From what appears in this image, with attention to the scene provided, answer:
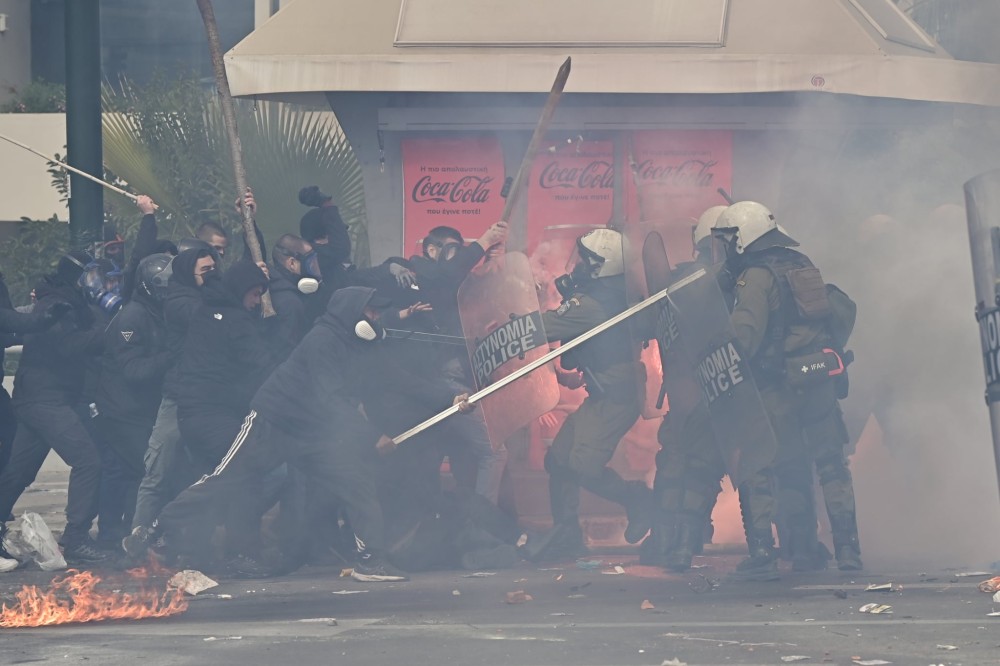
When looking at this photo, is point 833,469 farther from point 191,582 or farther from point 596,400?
point 191,582

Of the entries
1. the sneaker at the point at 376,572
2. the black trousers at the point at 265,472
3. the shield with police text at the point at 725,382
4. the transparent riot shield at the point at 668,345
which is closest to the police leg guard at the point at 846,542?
the shield with police text at the point at 725,382

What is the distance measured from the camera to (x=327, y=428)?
8531mm

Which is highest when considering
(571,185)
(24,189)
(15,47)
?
(15,47)

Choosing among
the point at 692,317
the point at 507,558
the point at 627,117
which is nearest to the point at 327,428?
the point at 507,558

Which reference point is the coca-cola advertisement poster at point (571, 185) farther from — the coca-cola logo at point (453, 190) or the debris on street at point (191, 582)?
the debris on street at point (191, 582)

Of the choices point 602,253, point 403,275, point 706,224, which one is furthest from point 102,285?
point 706,224

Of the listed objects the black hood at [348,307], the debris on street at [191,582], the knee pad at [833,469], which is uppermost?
the black hood at [348,307]

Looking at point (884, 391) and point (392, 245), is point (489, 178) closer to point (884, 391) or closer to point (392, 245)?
point (392, 245)

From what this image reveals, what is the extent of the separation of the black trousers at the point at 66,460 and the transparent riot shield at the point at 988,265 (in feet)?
16.1

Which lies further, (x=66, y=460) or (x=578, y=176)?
(x=578, y=176)

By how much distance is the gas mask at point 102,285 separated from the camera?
9.84m

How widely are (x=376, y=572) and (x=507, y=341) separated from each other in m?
1.43

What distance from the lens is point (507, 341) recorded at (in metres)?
8.88

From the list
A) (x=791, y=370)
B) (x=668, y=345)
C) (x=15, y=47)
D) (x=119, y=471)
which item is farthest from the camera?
(x=15, y=47)
